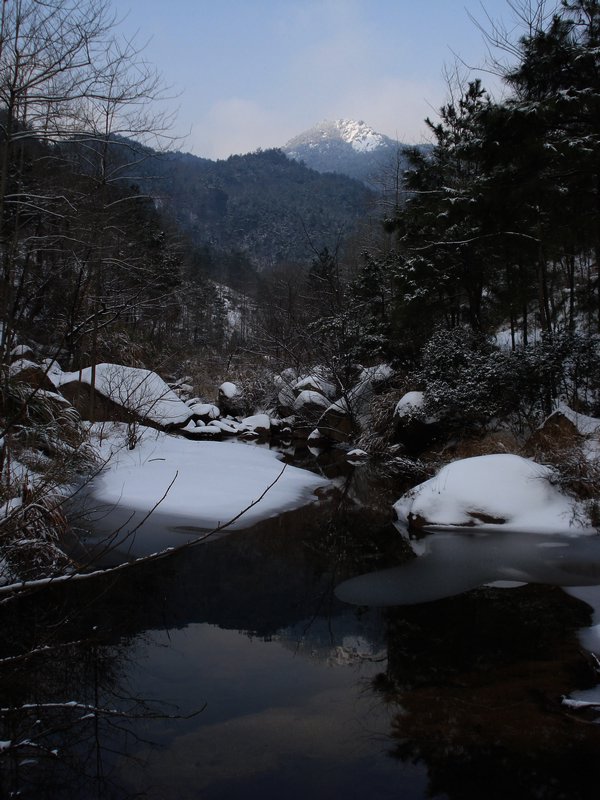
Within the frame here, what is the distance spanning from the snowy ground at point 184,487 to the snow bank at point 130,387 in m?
0.81

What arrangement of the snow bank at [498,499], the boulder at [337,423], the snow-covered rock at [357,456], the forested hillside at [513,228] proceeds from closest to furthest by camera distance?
the snow bank at [498,499] → the forested hillside at [513,228] → the snow-covered rock at [357,456] → the boulder at [337,423]

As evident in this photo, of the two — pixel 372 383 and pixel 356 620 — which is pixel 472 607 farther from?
pixel 372 383

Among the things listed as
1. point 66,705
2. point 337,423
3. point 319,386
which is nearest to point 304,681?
point 66,705

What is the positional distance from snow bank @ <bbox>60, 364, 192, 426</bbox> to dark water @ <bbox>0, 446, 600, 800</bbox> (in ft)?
20.8

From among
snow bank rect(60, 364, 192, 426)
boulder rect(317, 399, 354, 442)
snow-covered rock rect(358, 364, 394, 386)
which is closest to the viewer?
snow bank rect(60, 364, 192, 426)

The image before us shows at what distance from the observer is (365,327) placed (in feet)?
55.8

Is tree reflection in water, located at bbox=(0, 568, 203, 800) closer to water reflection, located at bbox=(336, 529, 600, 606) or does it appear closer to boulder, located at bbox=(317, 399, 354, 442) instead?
water reflection, located at bbox=(336, 529, 600, 606)

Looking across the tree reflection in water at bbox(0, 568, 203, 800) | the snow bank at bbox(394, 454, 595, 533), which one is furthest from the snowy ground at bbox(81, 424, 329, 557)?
the snow bank at bbox(394, 454, 595, 533)

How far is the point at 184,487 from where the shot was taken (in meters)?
8.94

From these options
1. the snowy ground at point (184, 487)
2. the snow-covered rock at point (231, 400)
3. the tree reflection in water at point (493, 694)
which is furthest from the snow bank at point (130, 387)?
the tree reflection in water at point (493, 694)

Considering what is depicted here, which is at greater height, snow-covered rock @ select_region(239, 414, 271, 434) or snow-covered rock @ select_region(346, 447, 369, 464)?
snow-covered rock @ select_region(239, 414, 271, 434)

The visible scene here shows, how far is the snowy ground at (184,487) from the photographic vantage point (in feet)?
24.5

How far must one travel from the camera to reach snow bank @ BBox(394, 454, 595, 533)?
736 cm

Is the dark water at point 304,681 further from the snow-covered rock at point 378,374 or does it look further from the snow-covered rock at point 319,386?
the snow-covered rock at point 319,386
